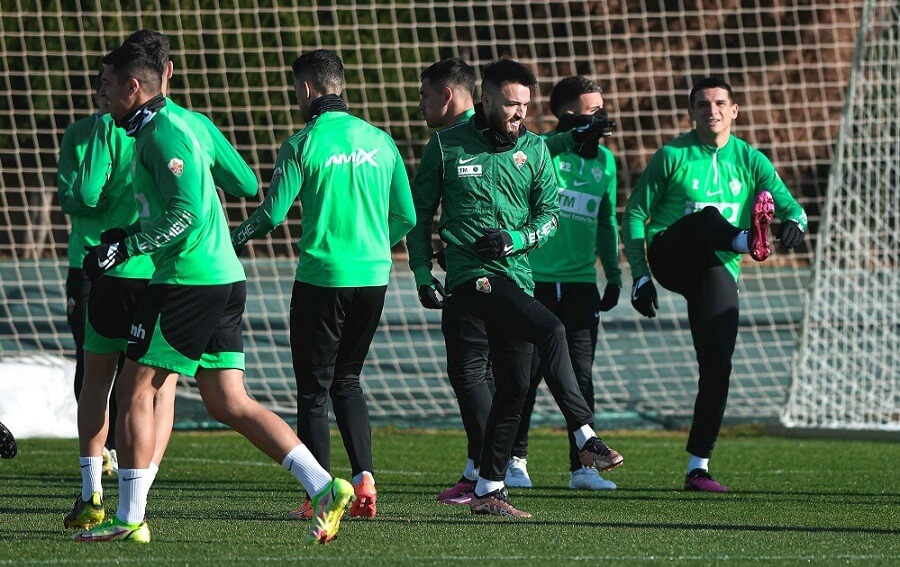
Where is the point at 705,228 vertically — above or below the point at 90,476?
above

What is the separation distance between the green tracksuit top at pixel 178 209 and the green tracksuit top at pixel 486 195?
111cm

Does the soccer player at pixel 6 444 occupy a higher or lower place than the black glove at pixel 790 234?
lower

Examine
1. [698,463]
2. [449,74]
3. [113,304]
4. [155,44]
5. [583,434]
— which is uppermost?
[155,44]

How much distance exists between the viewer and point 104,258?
471 cm

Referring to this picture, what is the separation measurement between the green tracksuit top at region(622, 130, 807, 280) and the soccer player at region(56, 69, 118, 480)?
8.60 feet

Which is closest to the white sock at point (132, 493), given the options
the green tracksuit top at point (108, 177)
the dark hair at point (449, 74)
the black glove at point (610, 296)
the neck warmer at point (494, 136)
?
the green tracksuit top at point (108, 177)

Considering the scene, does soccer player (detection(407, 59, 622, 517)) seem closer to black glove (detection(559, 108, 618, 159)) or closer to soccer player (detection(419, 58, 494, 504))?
Result: soccer player (detection(419, 58, 494, 504))

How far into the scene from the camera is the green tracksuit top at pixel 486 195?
5.86 meters

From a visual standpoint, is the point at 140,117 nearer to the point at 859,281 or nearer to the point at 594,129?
the point at 594,129

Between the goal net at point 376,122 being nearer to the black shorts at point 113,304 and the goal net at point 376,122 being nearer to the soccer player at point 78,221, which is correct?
the soccer player at point 78,221

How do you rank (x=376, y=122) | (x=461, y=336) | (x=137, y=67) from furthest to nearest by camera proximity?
(x=376, y=122) < (x=461, y=336) < (x=137, y=67)

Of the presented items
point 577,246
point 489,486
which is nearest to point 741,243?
point 577,246

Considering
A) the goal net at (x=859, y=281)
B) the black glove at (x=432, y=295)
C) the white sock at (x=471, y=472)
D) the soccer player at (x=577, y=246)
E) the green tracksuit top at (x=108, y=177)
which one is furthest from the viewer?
the goal net at (x=859, y=281)

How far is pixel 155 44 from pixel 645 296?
287cm
